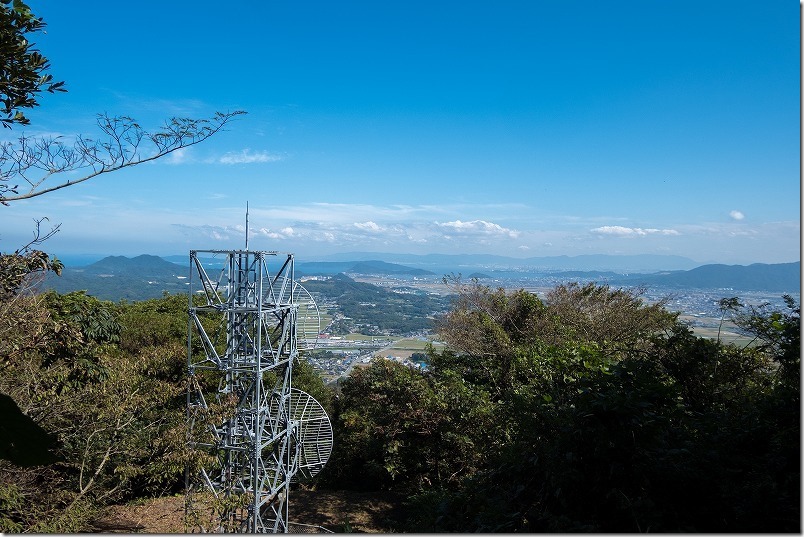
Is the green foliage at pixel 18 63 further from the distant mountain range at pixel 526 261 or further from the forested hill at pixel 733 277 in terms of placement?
the distant mountain range at pixel 526 261

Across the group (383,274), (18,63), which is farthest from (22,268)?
(383,274)

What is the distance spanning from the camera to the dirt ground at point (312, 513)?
8273 mm

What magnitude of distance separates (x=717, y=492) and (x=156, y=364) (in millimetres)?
9194

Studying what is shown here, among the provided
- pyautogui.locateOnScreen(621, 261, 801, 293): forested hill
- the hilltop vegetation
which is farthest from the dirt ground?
pyautogui.locateOnScreen(621, 261, 801, 293): forested hill

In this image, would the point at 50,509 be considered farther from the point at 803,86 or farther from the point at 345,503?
the point at 803,86

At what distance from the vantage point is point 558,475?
301 centimetres

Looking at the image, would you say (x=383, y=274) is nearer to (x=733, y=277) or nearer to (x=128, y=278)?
(x=128, y=278)

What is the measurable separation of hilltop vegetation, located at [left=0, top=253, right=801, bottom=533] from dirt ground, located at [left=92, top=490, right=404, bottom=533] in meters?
0.47

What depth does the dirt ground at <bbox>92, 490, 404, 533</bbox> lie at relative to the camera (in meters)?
8.27

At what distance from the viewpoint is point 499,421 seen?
6.62 m

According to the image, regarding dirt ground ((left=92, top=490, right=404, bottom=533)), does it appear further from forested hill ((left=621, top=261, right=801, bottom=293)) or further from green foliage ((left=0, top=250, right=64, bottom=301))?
forested hill ((left=621, top=261, right=801, bottom=293))

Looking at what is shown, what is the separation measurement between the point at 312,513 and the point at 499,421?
536 centimetres

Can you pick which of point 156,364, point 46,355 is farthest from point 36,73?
point 156,364

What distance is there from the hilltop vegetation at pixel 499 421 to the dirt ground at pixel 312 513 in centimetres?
47
